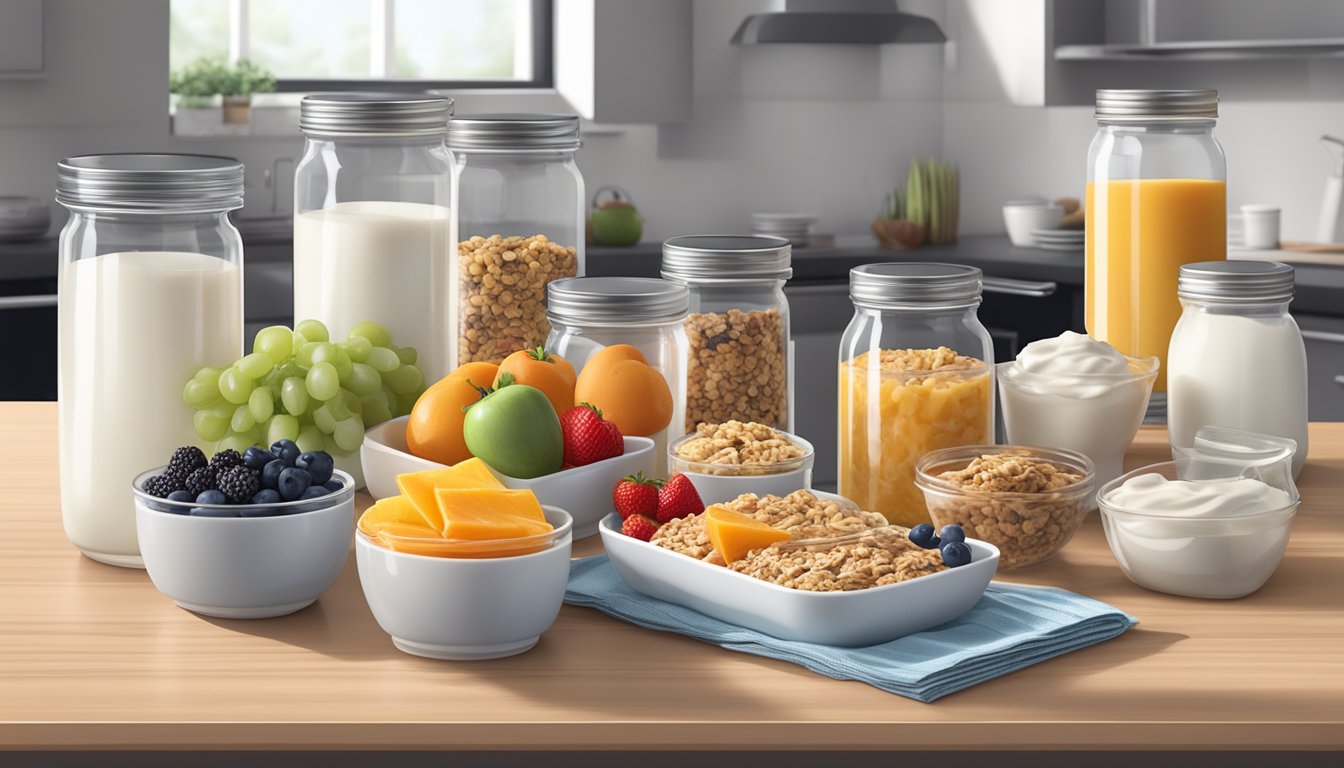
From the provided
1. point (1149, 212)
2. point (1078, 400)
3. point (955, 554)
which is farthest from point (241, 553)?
point (1149, 212)

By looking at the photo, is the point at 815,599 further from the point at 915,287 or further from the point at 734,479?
the point at 915,287

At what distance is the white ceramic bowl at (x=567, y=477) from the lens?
1273 mm

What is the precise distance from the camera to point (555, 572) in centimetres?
103

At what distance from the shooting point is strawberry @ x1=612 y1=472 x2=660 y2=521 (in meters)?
1.18

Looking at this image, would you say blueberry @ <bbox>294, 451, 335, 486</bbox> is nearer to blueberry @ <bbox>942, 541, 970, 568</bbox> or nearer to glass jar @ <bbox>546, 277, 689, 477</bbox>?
glass jar @ <bbox>546, 277, 689, 477</bbox>

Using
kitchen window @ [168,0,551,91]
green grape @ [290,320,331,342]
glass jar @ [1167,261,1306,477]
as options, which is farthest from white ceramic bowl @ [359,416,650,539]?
kitchen window @ [168,0,551,91]

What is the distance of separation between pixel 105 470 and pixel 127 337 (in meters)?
0.11

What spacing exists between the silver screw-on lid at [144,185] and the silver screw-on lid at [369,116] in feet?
0.89

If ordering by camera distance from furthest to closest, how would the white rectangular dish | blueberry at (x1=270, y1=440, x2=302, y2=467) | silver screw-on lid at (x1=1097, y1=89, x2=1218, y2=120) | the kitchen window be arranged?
the kitchen window → silver screw-on lid at (x1=1097, y1=89, x2=1218, y2=120) → blueberry at (x1=270, y1=440, x2=302, y2=467) → the white rectangular dish

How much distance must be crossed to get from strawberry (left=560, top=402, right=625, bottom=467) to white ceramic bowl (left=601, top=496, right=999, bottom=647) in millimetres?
188

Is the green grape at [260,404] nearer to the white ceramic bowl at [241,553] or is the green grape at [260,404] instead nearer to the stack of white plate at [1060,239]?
the white ceramic bowl at [241,553]

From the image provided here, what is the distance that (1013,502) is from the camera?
3.94ft

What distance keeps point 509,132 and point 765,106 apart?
3405 millimetres

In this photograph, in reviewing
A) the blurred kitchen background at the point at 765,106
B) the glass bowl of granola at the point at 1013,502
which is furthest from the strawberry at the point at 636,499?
the blurred kitchen background at the point at 765,106
